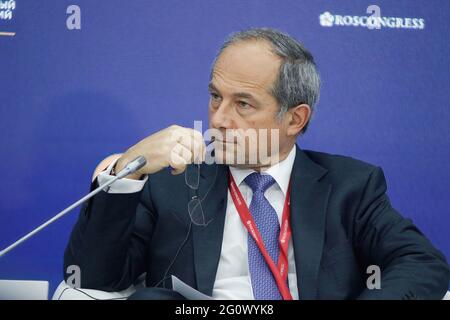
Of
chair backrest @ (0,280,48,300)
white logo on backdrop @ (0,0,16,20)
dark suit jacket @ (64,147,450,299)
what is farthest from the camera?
white logo on backdrop @ (0,0,16,20)

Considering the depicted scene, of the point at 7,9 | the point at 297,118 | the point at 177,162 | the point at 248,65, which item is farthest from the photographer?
the point at 7,9

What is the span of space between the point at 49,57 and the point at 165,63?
47 cm

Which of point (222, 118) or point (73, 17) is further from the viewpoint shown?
point (73, 17)

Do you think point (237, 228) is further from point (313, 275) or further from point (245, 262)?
point (313, 275)

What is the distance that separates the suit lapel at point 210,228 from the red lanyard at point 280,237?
6 centimetres

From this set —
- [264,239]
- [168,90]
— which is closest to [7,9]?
[168,90]

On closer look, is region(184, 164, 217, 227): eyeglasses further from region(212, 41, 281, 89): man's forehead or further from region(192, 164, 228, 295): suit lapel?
region(212, 41, 281, 89): man's forehead

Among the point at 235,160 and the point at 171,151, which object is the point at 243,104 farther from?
the point at 171,151

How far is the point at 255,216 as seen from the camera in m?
2.41

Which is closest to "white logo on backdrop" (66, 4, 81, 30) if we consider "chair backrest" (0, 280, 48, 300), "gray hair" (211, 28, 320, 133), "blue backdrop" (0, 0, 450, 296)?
"blue backdrop" (0, 0, 450, 296)

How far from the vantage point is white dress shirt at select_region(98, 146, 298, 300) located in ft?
7.68

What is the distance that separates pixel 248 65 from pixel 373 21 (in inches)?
28.3
